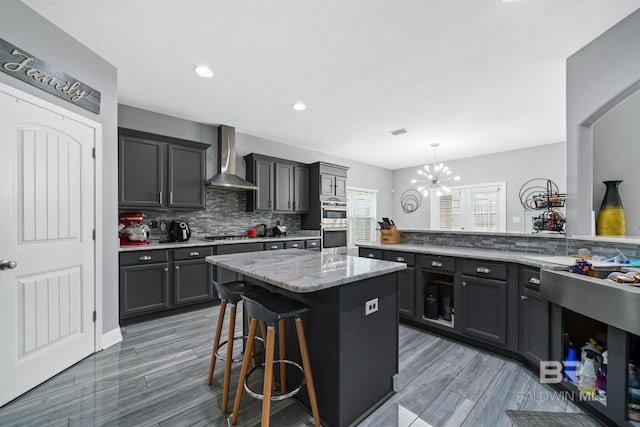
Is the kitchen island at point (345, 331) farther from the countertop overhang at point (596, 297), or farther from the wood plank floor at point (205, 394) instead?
the countertop overhang at point (596, 297)

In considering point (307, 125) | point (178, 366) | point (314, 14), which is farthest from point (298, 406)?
point (307, 125)

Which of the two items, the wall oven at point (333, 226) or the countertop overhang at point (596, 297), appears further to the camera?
the wall oven at point (333, 226)

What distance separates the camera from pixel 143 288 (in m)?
3.12

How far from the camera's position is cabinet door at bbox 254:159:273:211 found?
14.9 feet

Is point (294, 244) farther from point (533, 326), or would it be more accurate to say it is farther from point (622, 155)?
point (622, 155)

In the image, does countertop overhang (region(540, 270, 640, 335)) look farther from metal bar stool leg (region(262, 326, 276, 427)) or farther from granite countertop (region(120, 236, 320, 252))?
granite countertop (region(120, 236, 320, 252))

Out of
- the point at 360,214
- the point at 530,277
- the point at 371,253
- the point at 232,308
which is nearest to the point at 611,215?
the point at 530,277

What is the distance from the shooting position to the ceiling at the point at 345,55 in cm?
192

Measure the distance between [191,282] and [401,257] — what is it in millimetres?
2757

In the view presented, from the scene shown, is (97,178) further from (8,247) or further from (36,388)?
(36,388)

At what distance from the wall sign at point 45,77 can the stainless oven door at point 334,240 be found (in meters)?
3.86

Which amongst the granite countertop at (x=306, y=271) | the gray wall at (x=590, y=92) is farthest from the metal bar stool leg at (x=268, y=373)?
the gray wall at (x=590, y=92)

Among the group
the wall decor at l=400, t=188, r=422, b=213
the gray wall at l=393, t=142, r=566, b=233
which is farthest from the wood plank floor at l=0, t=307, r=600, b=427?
the wall decor at l=400, t=188, r=422, b=213

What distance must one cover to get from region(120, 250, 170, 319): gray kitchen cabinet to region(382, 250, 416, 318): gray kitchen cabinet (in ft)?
9.49
